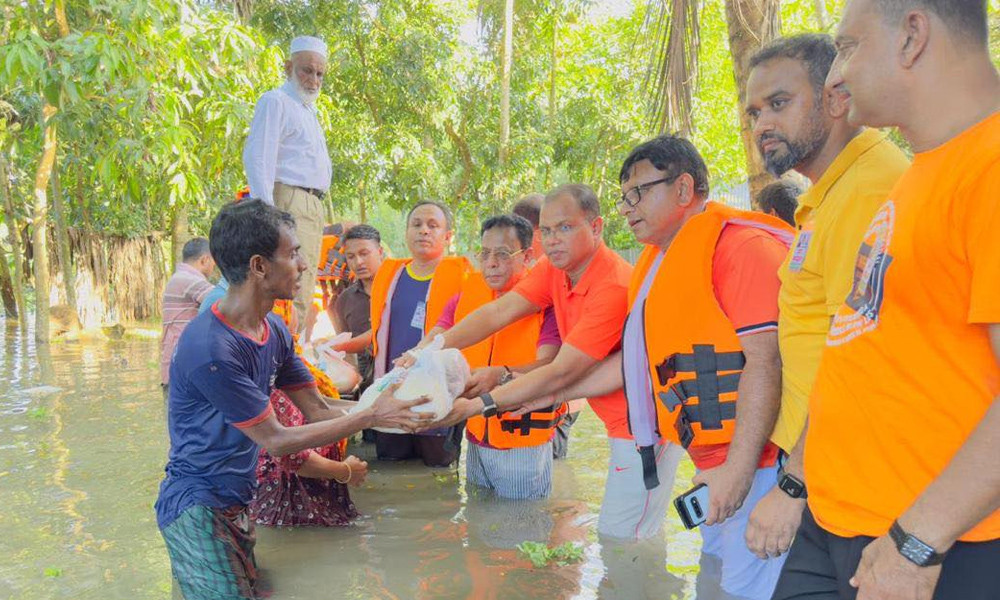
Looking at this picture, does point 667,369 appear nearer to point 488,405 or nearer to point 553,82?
point 488,405

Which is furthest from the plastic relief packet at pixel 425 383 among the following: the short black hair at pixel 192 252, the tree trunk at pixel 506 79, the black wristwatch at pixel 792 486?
the tree trunk at pixel 506 79

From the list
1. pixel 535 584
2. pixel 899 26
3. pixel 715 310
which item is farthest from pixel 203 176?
pixel 899 26

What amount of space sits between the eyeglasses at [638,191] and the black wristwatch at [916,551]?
192 centimetres

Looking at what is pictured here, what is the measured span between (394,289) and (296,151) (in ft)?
3.98

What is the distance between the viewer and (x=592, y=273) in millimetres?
4293

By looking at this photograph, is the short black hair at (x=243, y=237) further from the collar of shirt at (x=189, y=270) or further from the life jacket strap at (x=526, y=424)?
the collar of shirt at (x=189, y=270)

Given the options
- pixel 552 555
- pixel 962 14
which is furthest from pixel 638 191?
pixel 552 555

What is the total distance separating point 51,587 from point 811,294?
11.7ft

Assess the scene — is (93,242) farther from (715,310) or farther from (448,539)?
(715,310)

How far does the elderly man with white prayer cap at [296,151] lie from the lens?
5.46 m

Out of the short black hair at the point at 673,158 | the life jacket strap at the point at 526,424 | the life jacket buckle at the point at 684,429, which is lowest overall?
the life jacket strap at the point at 526,424

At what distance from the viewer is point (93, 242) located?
18906 mm

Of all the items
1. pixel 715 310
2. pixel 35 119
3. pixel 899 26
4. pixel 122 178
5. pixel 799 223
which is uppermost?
pixel 35 119

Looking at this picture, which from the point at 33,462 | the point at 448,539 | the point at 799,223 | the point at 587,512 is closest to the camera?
Answer: the point at 799,223
